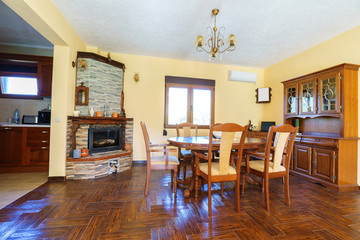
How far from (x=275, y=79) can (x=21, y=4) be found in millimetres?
5307

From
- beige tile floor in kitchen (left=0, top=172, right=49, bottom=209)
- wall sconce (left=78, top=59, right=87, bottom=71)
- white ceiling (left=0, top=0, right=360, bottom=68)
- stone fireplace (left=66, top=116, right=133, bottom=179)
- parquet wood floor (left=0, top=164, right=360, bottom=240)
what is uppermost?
white ceiling (left=0, top=0, right=360, bottom=68)

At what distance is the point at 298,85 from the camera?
3318 mm

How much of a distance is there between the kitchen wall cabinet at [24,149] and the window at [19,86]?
1.00m

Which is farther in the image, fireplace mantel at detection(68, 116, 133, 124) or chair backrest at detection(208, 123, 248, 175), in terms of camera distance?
fireplace mantel at detection(68, 116, 133, 124)

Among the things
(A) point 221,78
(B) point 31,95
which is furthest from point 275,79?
(B) point 31,95

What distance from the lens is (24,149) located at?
10.1 ft

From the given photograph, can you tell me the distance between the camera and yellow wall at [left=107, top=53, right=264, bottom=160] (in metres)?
3.98

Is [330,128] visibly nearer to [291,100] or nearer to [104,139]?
[291,100]

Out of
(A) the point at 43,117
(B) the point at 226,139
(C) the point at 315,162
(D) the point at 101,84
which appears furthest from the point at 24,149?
(C) the point at 315,162

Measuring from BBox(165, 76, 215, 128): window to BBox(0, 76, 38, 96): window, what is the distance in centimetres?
317

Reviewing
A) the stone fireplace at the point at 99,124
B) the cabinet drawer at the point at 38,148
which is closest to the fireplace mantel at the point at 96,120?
the stone fireplace at the point at 99,124

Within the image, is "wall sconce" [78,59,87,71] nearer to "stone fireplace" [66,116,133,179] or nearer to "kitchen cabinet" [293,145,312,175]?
"stone fireplace" [66,116,133,179]

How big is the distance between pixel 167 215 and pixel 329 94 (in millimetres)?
A: 3408

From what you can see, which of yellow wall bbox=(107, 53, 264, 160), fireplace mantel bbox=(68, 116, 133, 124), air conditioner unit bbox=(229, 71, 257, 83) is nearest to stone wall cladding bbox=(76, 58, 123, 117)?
fireplace mantel bbox=(68, 116, 133, 124)
